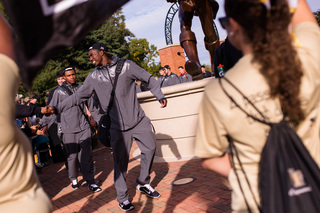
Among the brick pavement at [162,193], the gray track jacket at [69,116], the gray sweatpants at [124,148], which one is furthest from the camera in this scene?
the gray track jacket at [69,116]

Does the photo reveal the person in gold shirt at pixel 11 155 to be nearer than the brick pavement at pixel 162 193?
Yes

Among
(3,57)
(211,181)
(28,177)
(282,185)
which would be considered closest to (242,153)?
(282,185)

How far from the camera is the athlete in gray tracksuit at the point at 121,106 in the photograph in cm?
462

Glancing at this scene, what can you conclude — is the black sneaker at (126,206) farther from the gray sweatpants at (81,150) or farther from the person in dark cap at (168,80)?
the person in dark cap at (168,80)

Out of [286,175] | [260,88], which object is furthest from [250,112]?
[286,175]

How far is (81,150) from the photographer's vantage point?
20.8 ft

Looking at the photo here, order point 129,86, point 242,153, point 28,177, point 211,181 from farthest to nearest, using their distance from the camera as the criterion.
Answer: point 211,181
point 129,86
point 28,177
point 242,153

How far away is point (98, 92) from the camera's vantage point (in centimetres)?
474

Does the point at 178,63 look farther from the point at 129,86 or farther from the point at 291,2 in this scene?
the point at 291,2

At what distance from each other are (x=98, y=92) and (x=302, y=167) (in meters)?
3.80

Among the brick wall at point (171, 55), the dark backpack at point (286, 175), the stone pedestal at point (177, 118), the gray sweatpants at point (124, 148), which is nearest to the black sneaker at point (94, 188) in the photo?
the gray sweatpants at point (124, 148)

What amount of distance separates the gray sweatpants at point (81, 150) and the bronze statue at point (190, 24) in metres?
2.48

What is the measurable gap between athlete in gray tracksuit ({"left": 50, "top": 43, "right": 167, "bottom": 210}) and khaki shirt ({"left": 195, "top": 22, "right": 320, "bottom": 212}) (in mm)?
3195

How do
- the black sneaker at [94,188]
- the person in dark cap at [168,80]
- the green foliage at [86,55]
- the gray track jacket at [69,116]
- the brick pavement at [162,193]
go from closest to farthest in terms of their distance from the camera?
the brick pavement at [162,193]
the black sneaker at [94,188]
the gray track jacket at [69,116]
the person in dark cap at [168,80]
the green foliage at [86,55]
